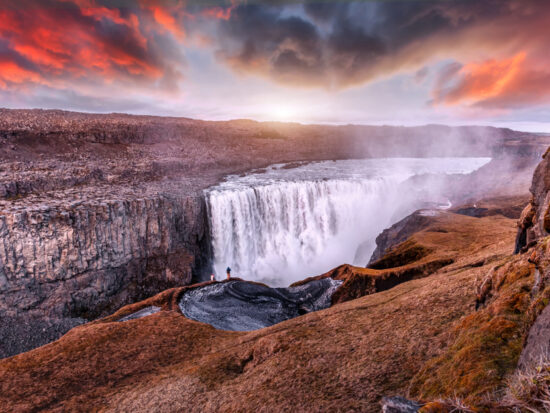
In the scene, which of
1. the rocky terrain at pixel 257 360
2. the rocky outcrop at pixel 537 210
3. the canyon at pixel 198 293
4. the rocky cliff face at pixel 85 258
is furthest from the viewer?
the rocky cliff face at pixel 85 258

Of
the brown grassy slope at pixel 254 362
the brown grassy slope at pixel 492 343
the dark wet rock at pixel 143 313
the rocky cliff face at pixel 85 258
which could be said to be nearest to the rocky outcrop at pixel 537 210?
the brown grassy slope at pixel 254 362

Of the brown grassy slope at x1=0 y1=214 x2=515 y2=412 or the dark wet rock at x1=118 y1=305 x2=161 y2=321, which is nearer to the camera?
the brown grassy slope at x1=0 y1=214 x2=515 y2=412

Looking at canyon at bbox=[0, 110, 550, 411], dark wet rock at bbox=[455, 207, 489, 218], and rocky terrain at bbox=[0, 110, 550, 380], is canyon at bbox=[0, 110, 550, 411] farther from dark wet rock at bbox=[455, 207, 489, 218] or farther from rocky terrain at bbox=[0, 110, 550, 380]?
dark wet rock at bbox=[455, 207, 489, 218]

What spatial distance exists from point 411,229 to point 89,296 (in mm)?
29464

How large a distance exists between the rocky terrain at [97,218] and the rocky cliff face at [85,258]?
72 millimetres

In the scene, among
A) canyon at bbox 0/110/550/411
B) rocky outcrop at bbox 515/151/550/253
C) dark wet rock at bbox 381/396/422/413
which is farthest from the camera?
rocky outcrop at bbox 515/151/550/253

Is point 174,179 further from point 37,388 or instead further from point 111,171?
point 37,388

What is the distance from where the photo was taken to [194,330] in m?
12.3

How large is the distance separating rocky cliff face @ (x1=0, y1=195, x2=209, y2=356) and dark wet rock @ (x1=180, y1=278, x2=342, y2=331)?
12.8m

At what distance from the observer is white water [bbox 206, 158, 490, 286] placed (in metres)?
34.8

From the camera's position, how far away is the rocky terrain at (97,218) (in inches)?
885

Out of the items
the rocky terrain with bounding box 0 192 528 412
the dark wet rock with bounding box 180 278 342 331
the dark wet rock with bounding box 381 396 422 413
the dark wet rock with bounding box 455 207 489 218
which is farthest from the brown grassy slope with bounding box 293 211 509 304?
the dark wet rock with bounding box 381 396 422 413

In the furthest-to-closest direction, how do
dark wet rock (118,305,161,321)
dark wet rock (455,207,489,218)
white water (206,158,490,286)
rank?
white water (206,158,490,286) < dark wet rock (455,207,489,218) < dark wet rock (118,305,161,321)

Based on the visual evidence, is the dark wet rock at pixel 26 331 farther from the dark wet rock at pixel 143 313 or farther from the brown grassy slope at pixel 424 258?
the brown grassy slope at pixel 424 258
